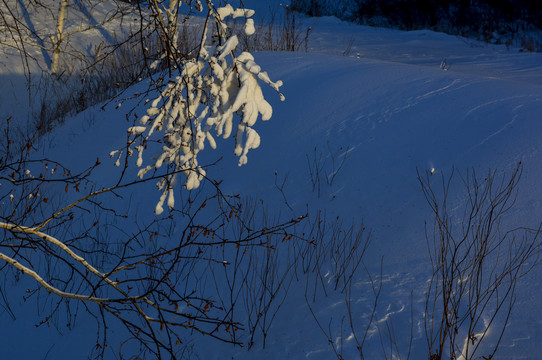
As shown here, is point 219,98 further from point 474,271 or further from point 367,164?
point 367,164

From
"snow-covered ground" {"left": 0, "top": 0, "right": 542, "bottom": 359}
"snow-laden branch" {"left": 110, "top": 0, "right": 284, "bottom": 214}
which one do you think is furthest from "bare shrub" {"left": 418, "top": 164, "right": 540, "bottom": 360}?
"snow-laden branch" {"left": 110, "top": 0, "right": 284, "bottom": 214}

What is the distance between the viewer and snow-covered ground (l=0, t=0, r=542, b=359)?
9.48 ft

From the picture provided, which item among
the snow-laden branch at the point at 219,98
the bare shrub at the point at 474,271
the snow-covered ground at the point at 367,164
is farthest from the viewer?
the snow-covered ground at the point at 367,164

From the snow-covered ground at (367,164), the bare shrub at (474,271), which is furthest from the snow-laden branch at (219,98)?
the snow-covered ground at (367,164)

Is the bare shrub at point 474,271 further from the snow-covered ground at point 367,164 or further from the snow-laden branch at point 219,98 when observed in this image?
the snow-laden branch at point 219,98

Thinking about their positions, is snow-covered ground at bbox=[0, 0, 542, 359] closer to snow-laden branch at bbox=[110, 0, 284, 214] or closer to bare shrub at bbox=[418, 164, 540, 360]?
bare shrub at bbox=[418, 164, 540, 360]

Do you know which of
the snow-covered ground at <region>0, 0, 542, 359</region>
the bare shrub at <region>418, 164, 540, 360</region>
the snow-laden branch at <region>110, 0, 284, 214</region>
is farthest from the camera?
the snow-covered ground at <region>0, 0, 542, 359</region>

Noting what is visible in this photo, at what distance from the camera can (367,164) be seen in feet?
13.6

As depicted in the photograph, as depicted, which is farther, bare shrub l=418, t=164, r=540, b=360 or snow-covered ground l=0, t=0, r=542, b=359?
snow-covered ground l=0, t=0, r=542, b=359

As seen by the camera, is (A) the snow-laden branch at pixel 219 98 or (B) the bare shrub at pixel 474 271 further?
(B) the bare shrub at pixel 474 271

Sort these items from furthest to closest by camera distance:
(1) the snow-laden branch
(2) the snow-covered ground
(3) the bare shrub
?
(2) the snow-covered ground
(3) the bare shrub
(1) the snow-laden branch

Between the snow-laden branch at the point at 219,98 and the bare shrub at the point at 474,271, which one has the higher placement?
the snow-laden branch at the point at 219,98

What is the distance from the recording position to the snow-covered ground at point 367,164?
9.48 feet

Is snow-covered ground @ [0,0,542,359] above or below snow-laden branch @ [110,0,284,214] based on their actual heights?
below
